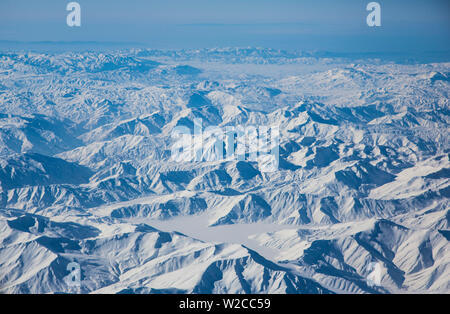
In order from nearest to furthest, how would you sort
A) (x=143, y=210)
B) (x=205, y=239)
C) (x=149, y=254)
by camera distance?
(x=149, y=254) < (x=205, y=239) < (x=143, y=210)

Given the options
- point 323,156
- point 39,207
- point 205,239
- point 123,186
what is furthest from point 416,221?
point 39,207

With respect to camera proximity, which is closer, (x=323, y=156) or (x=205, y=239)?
(x=205, y=239)

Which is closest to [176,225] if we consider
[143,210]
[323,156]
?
[143,210]

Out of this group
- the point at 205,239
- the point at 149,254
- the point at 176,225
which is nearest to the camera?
the point at 149,254

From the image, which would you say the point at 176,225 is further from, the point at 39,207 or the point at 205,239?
the point at 39,207
